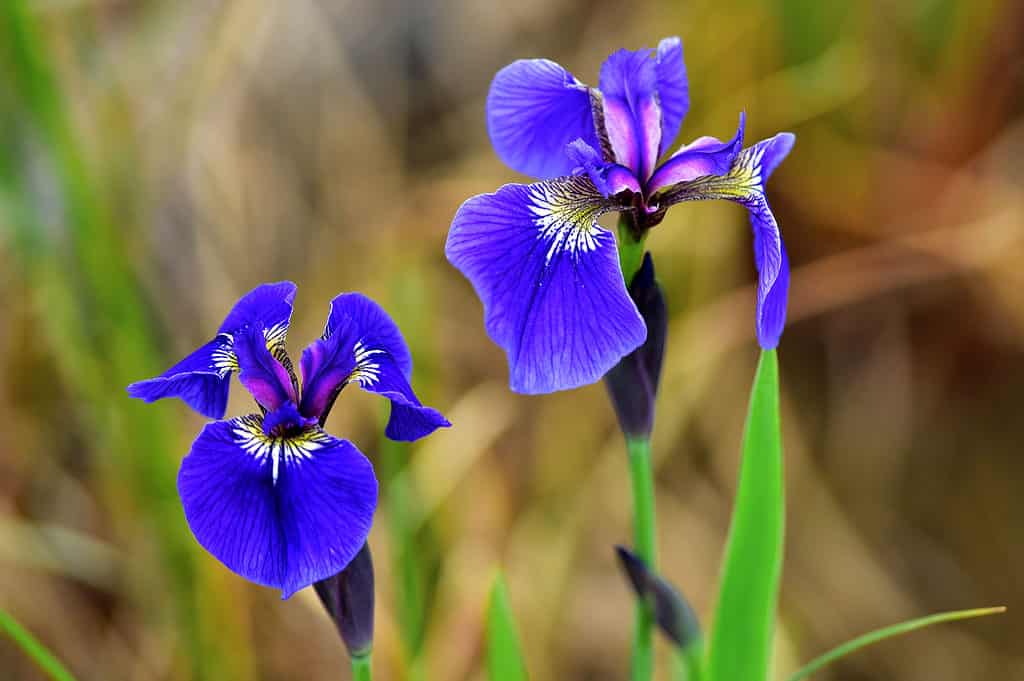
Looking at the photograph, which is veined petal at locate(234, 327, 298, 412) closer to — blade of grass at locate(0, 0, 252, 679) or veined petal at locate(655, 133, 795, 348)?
veined petal at locate(655, 133, 795, 348)

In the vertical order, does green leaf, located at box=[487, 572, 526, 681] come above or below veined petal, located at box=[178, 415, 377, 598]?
below

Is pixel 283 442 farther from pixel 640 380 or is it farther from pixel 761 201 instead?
pixel 761 201

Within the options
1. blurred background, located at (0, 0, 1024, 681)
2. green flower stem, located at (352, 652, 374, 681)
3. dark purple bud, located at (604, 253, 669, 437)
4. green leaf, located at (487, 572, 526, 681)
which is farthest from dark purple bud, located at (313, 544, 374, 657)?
blurred background, located at (0, 0, 1024, 681)

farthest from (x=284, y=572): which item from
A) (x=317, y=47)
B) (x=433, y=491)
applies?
(x=317, y=47)

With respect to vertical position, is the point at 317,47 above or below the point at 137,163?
above

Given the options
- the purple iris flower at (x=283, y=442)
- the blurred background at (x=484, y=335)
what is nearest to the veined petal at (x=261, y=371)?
the purple iris flower at (x=283, y=442)

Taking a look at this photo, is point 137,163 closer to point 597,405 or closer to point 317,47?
point 317,47
